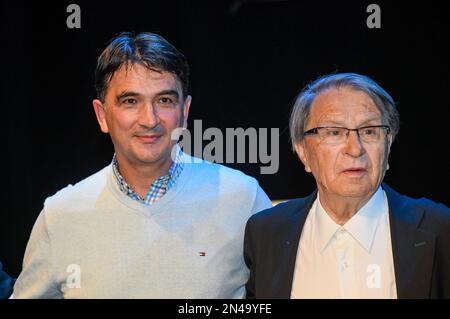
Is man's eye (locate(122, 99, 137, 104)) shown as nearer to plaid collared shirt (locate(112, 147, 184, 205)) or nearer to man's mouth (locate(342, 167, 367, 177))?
plaid collared shirt (locate(112, 147, 184, 205))

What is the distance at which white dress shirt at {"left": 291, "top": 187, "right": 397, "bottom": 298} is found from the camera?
7.58 feet

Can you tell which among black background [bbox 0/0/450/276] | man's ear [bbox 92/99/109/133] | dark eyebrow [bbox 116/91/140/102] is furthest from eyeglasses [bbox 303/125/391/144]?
man's ear [bbox 92/99/109/133]

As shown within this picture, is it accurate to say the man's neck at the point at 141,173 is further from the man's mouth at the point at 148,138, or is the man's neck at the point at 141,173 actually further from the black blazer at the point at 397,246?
the black blazer at the point at 397,246

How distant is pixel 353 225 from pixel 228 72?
1079 mm

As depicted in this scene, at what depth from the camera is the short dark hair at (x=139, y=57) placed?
255 centimetres

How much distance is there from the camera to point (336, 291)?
7.77 ft

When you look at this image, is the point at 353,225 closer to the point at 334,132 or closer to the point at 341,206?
the point at 341,206

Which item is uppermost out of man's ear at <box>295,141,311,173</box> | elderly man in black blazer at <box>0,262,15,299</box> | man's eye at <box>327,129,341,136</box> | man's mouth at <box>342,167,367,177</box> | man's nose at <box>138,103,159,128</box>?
man's nose at <box>138,103,159,128</box>

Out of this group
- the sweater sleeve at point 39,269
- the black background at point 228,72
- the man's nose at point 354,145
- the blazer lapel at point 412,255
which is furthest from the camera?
the black background at point 228,72

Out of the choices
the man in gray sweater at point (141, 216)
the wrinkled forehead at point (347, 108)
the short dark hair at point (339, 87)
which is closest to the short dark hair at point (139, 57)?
the man in gray sweater at point (141, 216)

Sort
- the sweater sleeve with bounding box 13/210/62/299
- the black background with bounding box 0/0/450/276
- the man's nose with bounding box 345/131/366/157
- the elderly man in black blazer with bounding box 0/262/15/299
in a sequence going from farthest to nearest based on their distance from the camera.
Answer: the black background with bounding box 0/0/450/276, the elderly man in black blazer with bounding box 0/262/15/299, the sweater sleeve with bounding box 13/210/62/299, the man's nose with bounding box 345/131/366/157

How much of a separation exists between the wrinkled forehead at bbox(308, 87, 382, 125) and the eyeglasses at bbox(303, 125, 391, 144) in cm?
2

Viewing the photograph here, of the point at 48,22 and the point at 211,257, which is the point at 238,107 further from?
the point at 48,22

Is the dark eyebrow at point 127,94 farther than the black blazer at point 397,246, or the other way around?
the dark eyebrow at point 127,94
